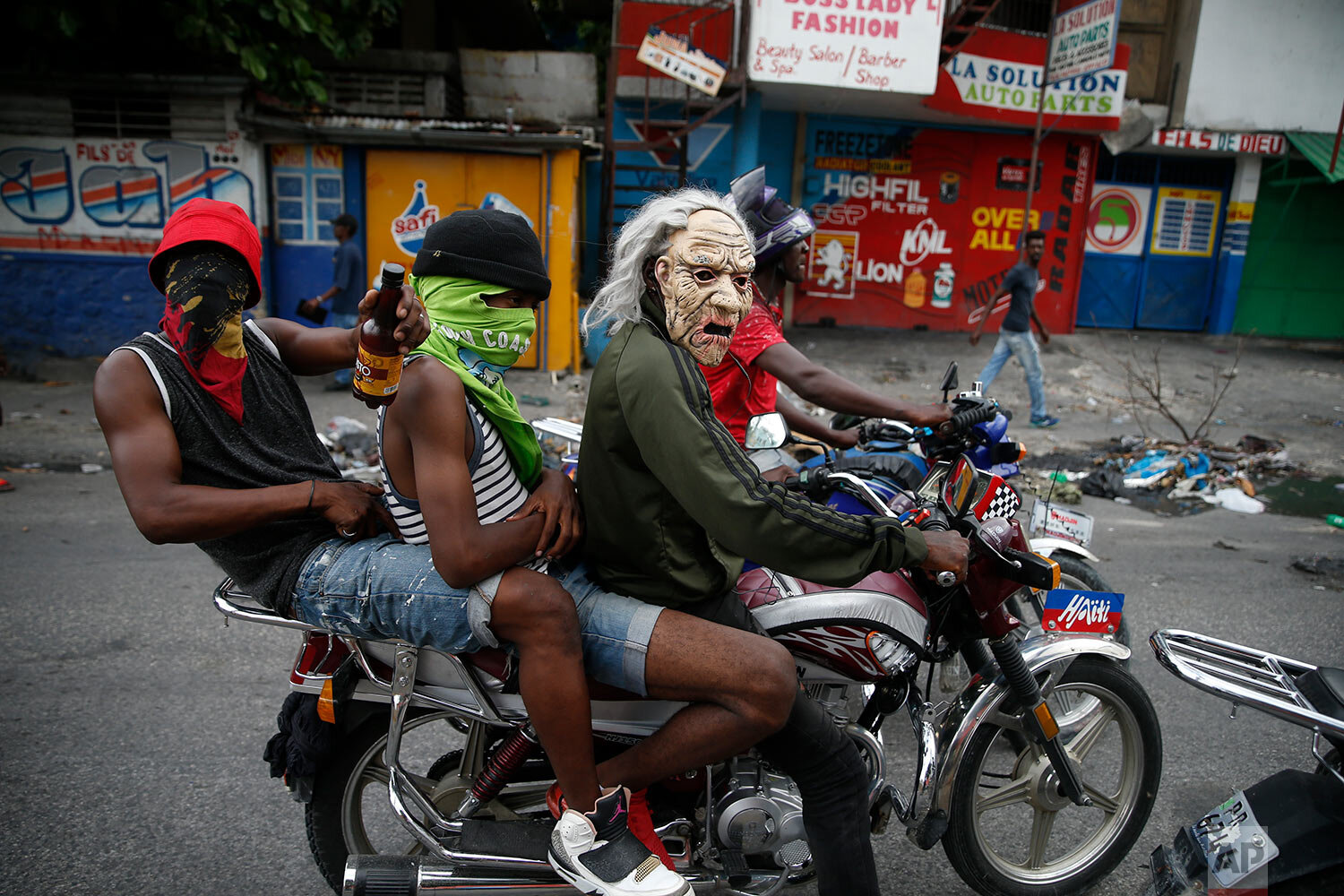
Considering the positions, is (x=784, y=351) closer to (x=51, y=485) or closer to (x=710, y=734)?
→ (x=710, y=734)

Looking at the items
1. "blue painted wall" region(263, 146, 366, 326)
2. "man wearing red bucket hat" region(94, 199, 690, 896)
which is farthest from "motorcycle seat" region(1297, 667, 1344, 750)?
"blue painted wall" region(263, 146, 366, 326)

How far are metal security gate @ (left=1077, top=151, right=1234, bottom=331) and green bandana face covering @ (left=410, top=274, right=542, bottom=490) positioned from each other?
1479 cm

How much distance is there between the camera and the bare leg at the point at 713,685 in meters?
2.00

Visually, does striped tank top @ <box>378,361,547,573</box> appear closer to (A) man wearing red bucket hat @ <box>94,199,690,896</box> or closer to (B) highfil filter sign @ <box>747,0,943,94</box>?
(A) man wearing red bucket hat @ <box>94,199,690,896</box>

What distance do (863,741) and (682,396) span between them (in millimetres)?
1072

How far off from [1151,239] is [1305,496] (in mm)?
9006

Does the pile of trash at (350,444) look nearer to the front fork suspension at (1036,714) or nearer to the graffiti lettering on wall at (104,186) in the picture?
the graffiti lettering on wall at (104,186)

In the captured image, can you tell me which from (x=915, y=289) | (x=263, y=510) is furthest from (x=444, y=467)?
(x=915, y=289)

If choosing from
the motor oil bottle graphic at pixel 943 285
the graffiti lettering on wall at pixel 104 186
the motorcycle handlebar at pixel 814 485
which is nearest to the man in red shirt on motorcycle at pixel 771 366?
the motorcycle handlebar at pixel 814 485

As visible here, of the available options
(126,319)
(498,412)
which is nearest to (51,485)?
(126,319)

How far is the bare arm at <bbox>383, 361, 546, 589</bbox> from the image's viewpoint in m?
1.90

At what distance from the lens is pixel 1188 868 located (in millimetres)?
1852

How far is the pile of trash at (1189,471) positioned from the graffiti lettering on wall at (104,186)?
9790 millimetres

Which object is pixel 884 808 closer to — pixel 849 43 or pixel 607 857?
pixel 607 857
